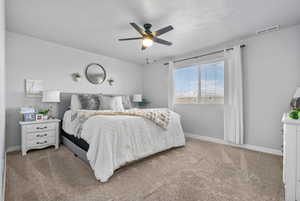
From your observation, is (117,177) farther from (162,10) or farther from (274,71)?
(274,71)

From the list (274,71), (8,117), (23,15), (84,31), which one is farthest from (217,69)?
(8,117)

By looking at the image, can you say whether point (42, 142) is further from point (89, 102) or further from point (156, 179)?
point (156, 179)

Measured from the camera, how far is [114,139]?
1.82m

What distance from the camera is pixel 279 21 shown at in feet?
7.41

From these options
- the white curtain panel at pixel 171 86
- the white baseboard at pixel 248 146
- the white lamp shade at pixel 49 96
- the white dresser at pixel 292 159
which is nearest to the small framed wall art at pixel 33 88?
the white lamp shade at pixel 49 96

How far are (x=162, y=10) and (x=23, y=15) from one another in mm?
2178

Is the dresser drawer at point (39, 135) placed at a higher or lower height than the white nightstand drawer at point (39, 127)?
lower

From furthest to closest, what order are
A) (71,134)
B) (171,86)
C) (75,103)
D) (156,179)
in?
(171,86), (75,103), (71,134), (156,179)

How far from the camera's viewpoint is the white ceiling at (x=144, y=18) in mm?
1868

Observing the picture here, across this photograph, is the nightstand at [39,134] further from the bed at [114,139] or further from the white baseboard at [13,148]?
the white baseboard at [13,148]

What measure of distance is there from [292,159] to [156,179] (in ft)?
4.64

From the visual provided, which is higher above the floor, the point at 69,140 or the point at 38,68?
the point at 38,68

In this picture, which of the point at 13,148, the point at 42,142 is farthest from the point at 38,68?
the point at 13,148

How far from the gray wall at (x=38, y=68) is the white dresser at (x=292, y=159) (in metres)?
3.92
